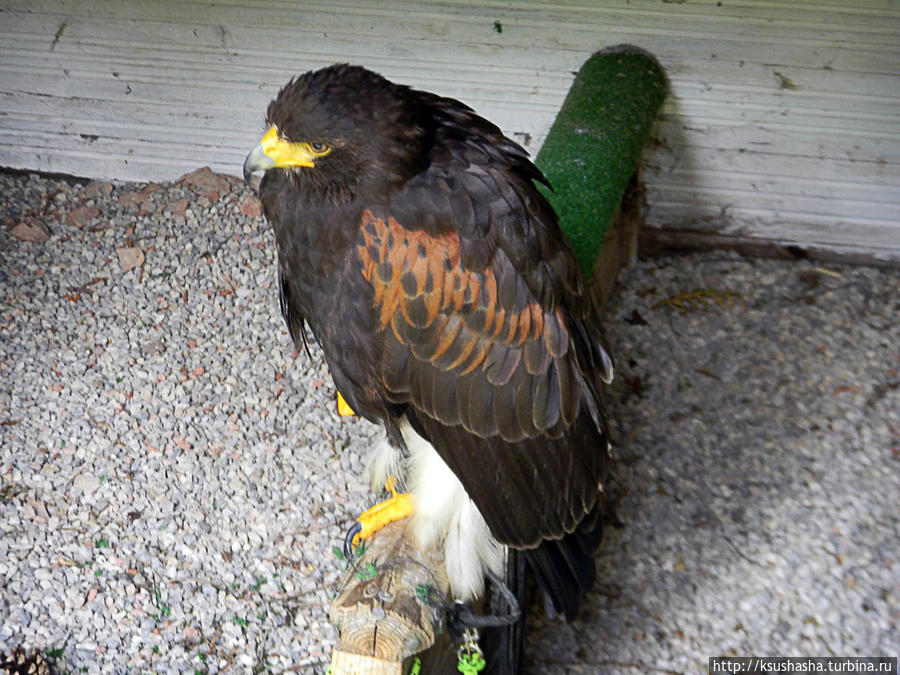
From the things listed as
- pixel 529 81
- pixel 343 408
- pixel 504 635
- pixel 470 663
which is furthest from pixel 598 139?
pixel 470 663

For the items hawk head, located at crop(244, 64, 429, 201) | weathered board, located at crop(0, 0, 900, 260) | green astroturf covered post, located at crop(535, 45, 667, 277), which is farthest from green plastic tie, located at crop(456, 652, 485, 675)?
weathered board, located at crop(0, 0, 900, 260)

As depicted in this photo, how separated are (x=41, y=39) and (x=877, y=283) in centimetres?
318

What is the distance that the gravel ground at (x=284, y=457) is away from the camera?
2.25m

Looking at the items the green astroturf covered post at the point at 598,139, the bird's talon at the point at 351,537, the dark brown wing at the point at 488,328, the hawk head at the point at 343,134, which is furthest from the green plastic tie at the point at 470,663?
the green astroturf covered post at the point at 598,139

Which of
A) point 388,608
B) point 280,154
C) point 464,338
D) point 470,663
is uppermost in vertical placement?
point 280,154

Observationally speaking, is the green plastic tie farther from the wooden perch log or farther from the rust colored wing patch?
the rust colored wing patch

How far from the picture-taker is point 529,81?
3.25 meters

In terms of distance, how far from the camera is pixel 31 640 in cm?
212

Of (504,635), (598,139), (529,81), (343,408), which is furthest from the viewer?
(529,81)

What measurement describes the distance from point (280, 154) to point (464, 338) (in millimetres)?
→ 489

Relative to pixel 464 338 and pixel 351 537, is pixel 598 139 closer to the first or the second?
pixel 464 338

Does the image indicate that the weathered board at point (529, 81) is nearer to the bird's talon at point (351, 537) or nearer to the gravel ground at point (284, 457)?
the gravel ground at point (284, 457)

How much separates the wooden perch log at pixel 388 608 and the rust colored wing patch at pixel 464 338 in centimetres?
29

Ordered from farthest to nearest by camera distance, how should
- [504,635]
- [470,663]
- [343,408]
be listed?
[343,408] → [504,635] → [470,663]
